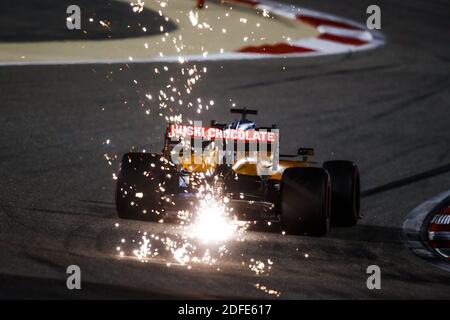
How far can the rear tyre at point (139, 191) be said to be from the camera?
322 inches

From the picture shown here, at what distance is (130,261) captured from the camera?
21.3ft

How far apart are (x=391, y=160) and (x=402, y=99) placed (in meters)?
2.68

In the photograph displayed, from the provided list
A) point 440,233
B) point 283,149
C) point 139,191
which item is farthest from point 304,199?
point 283,149

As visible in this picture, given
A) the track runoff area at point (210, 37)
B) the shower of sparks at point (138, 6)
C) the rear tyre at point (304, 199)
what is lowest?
the rear tyre at point (304, 199)

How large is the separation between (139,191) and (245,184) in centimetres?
93

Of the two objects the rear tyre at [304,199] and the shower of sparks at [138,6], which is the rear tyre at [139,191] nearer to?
the rear tyre at [304,199]

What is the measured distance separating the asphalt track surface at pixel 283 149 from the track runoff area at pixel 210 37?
0.33 metres

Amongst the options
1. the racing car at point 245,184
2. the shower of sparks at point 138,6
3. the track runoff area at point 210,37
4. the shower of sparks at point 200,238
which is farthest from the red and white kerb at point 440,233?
the shower of sparks at point 138,6

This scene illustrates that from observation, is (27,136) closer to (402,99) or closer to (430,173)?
(430,173)

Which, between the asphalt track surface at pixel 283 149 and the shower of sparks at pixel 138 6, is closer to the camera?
the asphalt track surface at pixel 283 149

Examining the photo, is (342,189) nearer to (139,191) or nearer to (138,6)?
(139,191)

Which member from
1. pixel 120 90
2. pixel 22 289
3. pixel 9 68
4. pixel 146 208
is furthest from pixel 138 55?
pixel 22 289

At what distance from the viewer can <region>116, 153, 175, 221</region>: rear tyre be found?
8.18 metres

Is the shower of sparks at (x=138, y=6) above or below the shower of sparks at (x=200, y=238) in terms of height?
above
